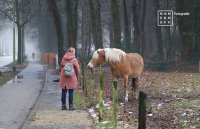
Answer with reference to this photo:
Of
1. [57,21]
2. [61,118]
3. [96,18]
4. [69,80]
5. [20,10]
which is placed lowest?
[61,118]

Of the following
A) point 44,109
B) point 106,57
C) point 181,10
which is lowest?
point 44,109

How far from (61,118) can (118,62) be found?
3.59 meters

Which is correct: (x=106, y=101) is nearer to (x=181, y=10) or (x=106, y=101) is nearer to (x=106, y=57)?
(x=106, y=57)

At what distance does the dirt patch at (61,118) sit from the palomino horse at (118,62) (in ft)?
6.79

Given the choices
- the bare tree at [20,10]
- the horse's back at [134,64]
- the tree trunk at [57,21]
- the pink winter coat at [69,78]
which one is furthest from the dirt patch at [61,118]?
the bare tree at [20,10]

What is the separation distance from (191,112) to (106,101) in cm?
437

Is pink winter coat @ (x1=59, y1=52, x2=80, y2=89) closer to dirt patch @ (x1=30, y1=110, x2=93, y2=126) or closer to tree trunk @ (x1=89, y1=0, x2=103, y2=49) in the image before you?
dirt patch @ (x1=30, y1=110, x2=93, y2=126)

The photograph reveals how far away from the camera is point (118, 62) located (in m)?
17.3

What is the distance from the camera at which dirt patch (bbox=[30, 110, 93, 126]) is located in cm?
1349

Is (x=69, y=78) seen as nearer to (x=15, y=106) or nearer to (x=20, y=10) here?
(x=15, y=106)

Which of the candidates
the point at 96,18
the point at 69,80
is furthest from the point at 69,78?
the point at 96,18

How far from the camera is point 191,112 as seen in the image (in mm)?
14148

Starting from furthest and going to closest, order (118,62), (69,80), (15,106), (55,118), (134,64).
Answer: (15,106)
(134,64)
(118,62)
(69,80)
(55,118)

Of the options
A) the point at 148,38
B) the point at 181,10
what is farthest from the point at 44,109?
the point at 148,38
